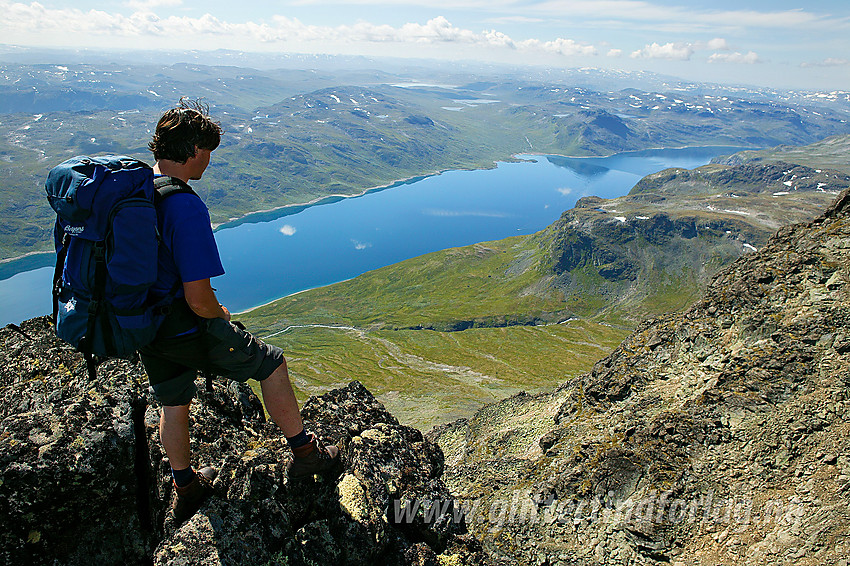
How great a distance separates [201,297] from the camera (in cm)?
643

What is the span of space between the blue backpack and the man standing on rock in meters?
0.22

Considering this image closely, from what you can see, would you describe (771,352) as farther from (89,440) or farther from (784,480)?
(89,440)

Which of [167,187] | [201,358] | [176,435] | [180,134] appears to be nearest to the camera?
[167,187]

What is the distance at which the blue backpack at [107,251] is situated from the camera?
5895mm

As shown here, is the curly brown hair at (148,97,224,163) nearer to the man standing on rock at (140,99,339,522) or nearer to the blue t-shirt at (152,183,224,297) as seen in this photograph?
the man standing on rock at (140,99,339,522)

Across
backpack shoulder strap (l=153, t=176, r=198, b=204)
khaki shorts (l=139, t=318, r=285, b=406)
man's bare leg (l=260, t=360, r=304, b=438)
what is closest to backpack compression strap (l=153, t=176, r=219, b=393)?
backpack shoulder strap (l=153, t=176, r=198, b=204)

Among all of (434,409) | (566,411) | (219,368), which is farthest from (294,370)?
(219,368)

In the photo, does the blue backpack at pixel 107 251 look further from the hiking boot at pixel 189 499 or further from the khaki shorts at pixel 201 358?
the hiking boot at pixel 189 499

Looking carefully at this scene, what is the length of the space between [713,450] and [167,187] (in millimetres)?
13124

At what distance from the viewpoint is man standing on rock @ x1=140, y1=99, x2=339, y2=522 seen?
630 centimetres

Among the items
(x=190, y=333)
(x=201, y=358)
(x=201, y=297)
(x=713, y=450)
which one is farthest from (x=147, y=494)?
(x=713, y=450)

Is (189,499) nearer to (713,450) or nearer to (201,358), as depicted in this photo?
(201,358)

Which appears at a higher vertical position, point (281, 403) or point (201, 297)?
point (201, 297)

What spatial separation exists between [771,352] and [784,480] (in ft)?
16.6
